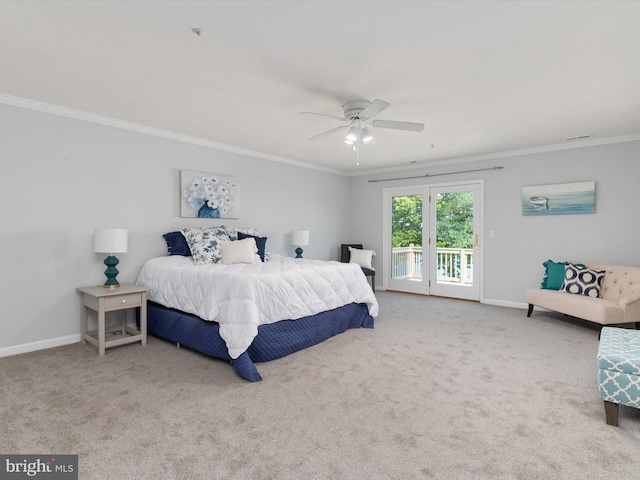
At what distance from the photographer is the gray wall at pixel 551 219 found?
463 cm

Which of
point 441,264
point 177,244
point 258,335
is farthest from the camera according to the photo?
point 441,264

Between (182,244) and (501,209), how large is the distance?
4774 millimetres

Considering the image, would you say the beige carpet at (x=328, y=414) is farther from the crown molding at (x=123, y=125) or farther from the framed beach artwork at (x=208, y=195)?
the crown molding at (x=123, y=125)

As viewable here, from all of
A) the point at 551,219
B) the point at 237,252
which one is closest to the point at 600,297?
the point at 551,219

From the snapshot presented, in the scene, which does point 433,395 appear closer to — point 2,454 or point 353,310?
point 353,310

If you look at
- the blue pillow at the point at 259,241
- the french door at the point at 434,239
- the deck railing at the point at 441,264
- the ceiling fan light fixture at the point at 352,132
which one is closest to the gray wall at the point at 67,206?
the blue pillow at the point at 259,241

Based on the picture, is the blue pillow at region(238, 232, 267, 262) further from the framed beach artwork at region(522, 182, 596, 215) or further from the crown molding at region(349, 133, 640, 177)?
the framed beach artwork at region(522, 182, 596, 215)

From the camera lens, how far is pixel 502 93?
317cm

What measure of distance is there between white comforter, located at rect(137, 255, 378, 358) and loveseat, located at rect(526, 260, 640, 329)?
88.7 inches

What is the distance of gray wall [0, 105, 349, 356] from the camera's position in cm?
337

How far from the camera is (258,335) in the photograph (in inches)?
121

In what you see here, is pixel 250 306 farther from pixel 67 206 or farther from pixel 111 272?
pixel 67 206

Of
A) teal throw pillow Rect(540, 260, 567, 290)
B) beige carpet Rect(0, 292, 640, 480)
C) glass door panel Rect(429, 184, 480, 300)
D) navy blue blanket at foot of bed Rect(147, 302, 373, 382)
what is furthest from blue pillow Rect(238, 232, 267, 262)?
teal throw pillow Rect(540, 260, 567, 290)

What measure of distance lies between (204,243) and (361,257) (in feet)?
10.6
